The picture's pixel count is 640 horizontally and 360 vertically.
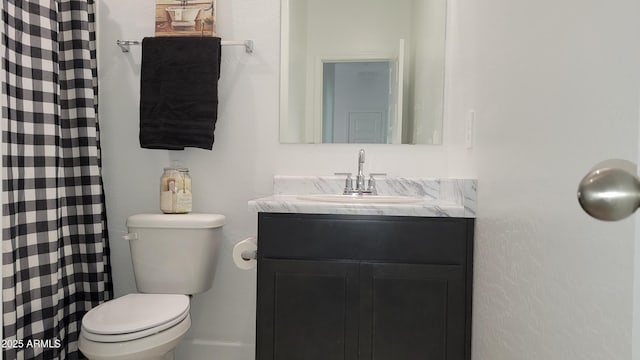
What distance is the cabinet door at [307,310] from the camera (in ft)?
5.29

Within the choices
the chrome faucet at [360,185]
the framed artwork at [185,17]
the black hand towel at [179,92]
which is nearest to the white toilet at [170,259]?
the black hand towel at [179,92]

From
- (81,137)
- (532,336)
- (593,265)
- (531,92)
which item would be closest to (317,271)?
(532,336)

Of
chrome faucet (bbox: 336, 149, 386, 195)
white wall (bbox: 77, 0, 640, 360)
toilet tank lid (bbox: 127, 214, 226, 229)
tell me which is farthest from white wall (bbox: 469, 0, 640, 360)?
toilet tank lid (bbox: 127, 214, 226, 229)

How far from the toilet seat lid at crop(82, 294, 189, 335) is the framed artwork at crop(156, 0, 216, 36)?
1.25 m

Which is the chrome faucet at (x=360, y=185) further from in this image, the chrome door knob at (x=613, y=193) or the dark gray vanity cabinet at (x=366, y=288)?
the chrome door knob at (x=613, y=193)

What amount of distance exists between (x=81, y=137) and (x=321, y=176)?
112 centimetres

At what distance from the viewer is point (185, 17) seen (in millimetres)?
2219

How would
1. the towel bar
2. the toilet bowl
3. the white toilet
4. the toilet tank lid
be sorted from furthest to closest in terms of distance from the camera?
the towel bar
the toilet tank lid
the white toilet
the toilet bowl

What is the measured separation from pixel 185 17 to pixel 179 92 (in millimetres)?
396

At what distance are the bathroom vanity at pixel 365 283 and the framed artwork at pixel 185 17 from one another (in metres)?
1.07

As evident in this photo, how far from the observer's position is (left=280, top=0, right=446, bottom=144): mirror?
7.13 feet

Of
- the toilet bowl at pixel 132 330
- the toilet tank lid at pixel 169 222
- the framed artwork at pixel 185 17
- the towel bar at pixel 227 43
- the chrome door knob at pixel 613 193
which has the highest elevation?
the framed artwork at pixel 185 17

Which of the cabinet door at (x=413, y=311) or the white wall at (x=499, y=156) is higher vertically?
the white wall at (x=499, y=156)

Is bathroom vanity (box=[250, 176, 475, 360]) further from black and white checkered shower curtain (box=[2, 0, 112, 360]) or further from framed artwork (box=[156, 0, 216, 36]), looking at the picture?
framed artwork (box=[156, 0, 216, 36])
